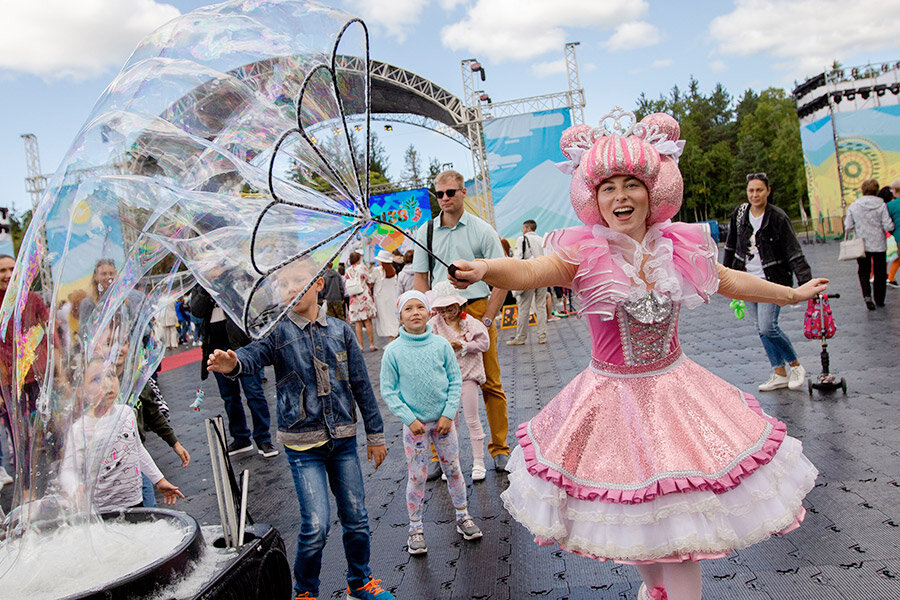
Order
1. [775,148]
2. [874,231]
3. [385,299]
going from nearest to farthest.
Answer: [874,231], [385,299], [775,148]

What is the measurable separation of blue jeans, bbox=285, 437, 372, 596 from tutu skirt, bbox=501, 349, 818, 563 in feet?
3.05

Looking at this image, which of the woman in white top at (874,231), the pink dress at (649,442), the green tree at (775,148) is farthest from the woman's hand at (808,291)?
the green tree at (775,148)

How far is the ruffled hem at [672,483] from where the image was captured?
7.75 feet

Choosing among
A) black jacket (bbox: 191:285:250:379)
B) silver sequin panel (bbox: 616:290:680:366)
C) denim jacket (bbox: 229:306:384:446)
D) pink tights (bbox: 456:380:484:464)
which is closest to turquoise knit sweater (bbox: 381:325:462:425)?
denim jacket (bbox: 229:306:384:446)

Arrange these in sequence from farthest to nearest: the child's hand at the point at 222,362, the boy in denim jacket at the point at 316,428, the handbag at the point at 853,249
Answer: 1. the handbag at the point at 853,249
2. the boy in denim jacket at the point at 316,428
3. the child's hand at the point at 222,362

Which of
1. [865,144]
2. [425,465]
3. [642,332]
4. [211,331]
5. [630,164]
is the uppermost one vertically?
[865,144]

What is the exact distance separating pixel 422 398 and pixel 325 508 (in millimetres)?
967

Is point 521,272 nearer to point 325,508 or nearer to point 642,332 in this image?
point 642,332

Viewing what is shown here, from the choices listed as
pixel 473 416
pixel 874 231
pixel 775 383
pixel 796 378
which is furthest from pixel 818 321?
pixel 874 231

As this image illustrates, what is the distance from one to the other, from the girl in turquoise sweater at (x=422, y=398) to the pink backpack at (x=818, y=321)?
3747 mm

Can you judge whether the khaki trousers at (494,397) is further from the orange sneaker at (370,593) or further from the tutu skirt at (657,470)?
the tutu skirt at (657,470)

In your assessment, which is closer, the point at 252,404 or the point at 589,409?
the point at 589,409

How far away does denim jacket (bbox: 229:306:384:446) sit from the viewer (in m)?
3.29

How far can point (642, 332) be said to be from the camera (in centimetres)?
279
